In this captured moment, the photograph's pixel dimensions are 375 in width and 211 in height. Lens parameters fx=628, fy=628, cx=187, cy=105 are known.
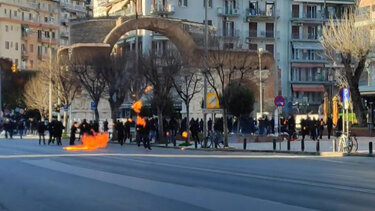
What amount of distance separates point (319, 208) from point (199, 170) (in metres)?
8.42

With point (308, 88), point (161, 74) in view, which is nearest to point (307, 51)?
point (308, 88)

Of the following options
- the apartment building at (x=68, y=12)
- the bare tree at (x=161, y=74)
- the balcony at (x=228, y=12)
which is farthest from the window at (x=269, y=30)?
the bare tree at (x=161, y=74)

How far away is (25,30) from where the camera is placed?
352ft

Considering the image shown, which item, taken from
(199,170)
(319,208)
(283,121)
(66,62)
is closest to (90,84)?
(66,62)

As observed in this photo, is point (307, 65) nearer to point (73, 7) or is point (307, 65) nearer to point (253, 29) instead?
point (253, 29)

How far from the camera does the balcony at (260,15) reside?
286ft

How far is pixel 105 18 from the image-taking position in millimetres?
68750

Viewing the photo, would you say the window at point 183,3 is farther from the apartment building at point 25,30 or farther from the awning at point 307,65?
the apartment building at point 25,30

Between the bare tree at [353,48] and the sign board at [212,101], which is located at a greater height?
the bare tree at [353,48]

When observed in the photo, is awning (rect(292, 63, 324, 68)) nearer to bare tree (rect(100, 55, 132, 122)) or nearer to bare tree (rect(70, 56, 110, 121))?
bare tree (rect(70, 56, 110, 121))

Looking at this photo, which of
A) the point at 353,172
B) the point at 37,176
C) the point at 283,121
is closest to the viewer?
the point at 37,176

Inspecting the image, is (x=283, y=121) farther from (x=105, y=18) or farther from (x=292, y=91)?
(x=292, y=91)

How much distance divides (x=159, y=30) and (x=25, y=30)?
55.4m

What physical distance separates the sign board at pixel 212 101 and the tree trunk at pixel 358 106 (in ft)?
42.1
